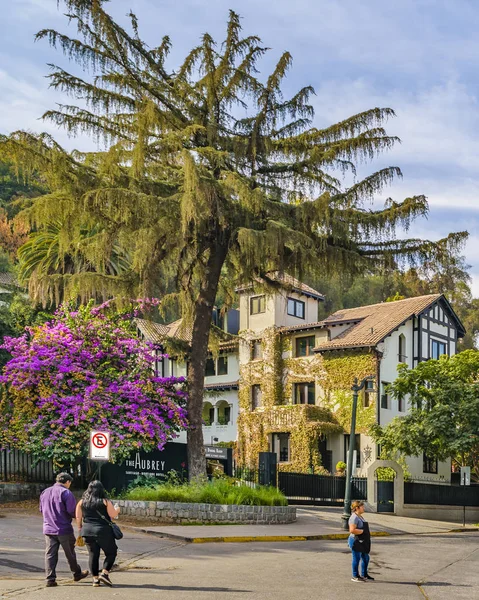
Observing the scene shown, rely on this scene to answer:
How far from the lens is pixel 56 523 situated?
42.1 ft

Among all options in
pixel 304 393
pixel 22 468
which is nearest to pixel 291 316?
pixel 304 393

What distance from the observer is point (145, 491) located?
84.2 feet

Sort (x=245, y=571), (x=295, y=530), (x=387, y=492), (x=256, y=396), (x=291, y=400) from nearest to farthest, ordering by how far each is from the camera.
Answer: (x=245, y=571), (x=295, y=530), (x=387, y=492), (x=291, y=400), (x=256, y=396)

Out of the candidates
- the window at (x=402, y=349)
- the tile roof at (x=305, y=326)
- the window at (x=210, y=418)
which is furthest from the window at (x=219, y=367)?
the window at (x=402, y=349)

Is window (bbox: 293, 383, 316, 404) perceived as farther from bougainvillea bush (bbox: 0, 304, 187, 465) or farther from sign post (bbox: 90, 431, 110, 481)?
sign post (bbox: 90, 431, 110, 481)

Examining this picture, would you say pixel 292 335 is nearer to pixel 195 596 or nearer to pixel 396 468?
pixel 396 468

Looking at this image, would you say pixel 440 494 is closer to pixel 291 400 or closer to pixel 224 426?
pixel 291 400

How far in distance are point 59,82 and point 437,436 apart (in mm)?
21726

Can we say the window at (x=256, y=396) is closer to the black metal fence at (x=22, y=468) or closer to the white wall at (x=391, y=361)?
the white wall at (x=391, y=361)

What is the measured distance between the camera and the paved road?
12.8 meters

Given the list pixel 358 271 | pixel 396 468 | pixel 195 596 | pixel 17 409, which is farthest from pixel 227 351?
pixel 195 596

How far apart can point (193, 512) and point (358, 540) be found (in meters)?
11.0

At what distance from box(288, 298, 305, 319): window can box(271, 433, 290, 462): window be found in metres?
7.50

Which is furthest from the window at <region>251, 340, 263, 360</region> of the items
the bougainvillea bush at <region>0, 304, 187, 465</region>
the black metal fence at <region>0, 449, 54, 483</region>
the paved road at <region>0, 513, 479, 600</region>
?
the paved road at <region>0, 513, 479, 600</region>
